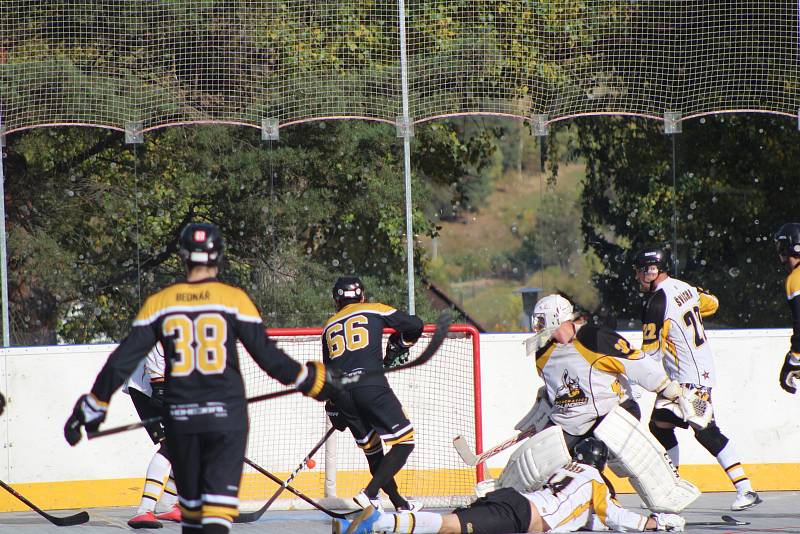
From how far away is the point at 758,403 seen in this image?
25.6ft


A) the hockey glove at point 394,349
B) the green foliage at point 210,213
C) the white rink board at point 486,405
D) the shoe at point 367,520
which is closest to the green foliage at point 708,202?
the white rink board at point 486,405

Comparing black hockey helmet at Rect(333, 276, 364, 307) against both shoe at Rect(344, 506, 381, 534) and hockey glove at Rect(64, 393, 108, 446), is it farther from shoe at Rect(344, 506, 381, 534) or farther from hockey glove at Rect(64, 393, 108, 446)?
hockey glove at Rect(64, 393, 108, 446)

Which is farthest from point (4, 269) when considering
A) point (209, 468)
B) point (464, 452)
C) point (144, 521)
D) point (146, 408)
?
point (209, 468)

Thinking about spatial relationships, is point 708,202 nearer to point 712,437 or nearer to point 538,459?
point 712,437

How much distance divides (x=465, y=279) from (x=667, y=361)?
6705 millimetres

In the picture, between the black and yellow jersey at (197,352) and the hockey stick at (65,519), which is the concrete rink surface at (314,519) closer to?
the hockey stick at (65,519)

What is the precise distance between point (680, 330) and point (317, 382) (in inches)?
117

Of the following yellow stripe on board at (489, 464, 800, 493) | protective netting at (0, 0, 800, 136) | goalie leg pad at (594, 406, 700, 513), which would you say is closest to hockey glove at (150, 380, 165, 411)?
goalie leg pad at (594, 406, 700, 513)

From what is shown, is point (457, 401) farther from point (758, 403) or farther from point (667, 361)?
point (758, 403)

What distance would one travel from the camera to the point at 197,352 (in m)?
4.37

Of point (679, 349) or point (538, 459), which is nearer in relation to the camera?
point (538, 459)

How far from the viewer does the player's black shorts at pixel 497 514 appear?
5277 millimetres

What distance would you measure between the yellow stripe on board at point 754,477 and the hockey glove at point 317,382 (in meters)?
3.77

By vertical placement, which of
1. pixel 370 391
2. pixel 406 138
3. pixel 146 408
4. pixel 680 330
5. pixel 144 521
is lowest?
pixel 144 521
